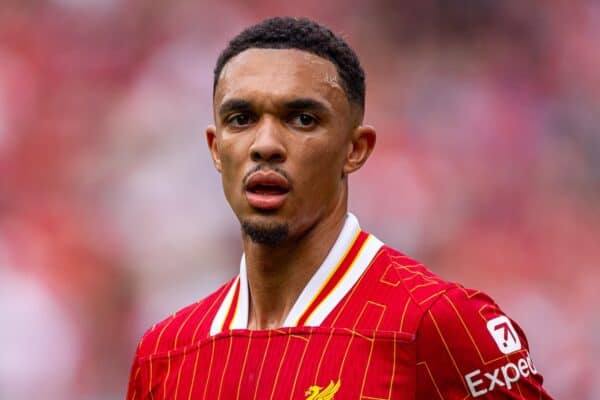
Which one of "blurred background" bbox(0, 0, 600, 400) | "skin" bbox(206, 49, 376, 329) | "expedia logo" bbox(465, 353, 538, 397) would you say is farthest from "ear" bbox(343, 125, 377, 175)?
"blurred background" bbox(0, 0, 600, 400)

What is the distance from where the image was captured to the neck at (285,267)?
10.6ft

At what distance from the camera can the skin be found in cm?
311

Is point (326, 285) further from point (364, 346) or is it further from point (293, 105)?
point (293, 105)

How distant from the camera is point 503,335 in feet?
9.75

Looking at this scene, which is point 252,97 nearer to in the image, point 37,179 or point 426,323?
point 426,323

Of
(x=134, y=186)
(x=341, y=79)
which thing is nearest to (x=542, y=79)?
(x=134, y=186)

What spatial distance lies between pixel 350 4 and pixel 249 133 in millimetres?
4294

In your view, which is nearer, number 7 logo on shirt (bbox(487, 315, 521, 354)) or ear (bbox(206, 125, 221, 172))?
number 7 logo on shirt (bbox(487, 315, 521, 354))

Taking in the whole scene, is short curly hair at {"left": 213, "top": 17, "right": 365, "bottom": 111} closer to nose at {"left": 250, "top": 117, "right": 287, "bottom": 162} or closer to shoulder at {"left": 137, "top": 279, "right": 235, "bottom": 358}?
nose at {"left": 250, "top": 117, "right": 287, "bottom": 162}

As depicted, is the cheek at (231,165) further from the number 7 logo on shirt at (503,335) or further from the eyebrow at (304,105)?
the number 7 logo on shirt at (503,335)

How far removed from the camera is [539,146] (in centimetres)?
680

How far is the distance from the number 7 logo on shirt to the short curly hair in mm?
773

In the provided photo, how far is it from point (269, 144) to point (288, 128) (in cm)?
9

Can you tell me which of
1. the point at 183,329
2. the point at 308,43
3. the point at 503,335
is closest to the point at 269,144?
the point at 308,43
